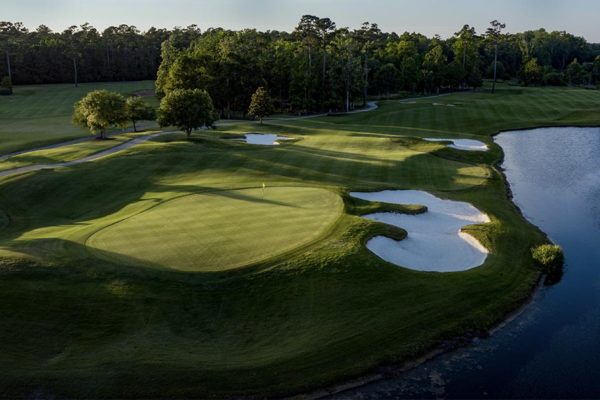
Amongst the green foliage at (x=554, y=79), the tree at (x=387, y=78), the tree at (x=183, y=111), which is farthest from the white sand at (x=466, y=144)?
the green foliage at (x=554, y=79)

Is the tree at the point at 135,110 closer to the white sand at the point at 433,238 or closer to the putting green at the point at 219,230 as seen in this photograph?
the putting green at the point at 219,230

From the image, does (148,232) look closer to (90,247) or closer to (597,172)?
(90,247)

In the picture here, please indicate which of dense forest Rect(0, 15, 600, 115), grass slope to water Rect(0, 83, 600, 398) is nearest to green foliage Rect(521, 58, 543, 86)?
dense forest Rect(0, 15, 600, 115)

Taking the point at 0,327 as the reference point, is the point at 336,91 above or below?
above

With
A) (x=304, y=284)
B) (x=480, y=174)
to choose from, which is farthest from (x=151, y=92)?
(x=304, y=284)

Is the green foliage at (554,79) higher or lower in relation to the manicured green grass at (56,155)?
higher

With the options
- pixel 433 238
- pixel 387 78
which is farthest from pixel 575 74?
pixel 433 238
